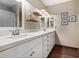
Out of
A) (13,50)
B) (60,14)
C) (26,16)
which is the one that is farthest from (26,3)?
(60,14)

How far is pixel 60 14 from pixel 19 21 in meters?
3.01

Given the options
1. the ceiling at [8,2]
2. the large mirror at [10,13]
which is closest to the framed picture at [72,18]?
the large mirror at [10,13]

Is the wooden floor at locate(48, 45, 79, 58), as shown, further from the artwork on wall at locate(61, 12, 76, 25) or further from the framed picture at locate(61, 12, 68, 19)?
the framed picture at locate(61, 12, 68, 19)

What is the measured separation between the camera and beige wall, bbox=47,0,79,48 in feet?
14.2

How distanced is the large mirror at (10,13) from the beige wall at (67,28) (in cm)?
293

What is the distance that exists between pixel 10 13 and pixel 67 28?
330cm

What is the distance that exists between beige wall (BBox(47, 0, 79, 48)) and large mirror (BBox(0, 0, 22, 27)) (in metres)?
2.93

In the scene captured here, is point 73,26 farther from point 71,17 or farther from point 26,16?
point 26,16

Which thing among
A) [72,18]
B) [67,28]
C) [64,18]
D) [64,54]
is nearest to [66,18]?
[64,18]

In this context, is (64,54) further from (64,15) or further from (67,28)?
(64,15)

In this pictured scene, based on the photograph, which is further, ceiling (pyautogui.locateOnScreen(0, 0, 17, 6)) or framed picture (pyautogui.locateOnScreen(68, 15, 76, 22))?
framed picture (pyautogui.locateOnScreen(68, 15, 76, 22))

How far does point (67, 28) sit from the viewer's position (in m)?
4.52

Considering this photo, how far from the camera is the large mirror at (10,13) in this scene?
1589 mm

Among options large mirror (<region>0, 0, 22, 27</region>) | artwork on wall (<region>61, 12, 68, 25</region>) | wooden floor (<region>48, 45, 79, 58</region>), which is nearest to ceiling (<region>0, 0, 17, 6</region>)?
large mirror (<region>0, 0, 22, 27</region>)
